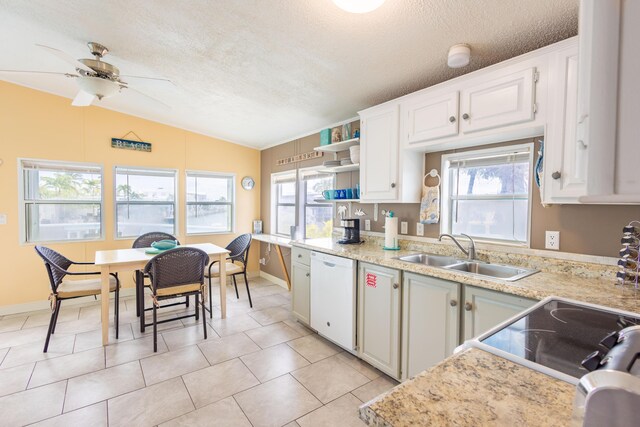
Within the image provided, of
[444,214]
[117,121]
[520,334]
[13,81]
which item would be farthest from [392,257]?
[13,81]

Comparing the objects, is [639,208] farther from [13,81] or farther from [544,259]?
[13,81]

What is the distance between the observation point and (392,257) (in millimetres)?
2367

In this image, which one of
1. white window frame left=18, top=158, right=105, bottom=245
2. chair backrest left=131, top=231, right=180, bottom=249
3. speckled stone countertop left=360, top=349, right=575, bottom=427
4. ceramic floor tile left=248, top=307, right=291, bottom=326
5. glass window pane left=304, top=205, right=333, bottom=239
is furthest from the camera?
glass window pane left=304, top=205, right=333, bottom=239

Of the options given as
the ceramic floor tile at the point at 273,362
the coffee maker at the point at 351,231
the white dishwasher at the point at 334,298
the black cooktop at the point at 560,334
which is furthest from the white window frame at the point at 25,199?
the black cooktop at the point at 560,334

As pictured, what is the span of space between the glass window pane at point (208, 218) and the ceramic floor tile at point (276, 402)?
10.6ft

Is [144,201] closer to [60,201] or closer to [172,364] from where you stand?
[60,201]

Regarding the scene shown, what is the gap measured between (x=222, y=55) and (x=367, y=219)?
2121mm

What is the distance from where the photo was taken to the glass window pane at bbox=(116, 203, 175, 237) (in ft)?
14.0

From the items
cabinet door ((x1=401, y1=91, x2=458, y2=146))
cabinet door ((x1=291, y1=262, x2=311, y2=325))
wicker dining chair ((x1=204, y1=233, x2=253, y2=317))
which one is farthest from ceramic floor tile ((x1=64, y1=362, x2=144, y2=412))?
cabinet door ((x1=401, y1=91, x2=458, y2=146))

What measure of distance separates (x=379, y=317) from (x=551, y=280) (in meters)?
1.15

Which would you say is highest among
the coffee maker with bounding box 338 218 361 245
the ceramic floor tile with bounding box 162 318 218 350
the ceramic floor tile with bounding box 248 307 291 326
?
the coffee maker with bounding box 338 218 361 245

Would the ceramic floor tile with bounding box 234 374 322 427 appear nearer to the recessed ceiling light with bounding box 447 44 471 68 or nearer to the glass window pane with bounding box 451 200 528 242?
the glass window pane with bounding box 451 200 528 242

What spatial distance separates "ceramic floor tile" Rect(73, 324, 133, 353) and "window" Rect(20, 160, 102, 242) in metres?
1.52

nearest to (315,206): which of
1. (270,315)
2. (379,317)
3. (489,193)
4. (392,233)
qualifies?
(270,315)
